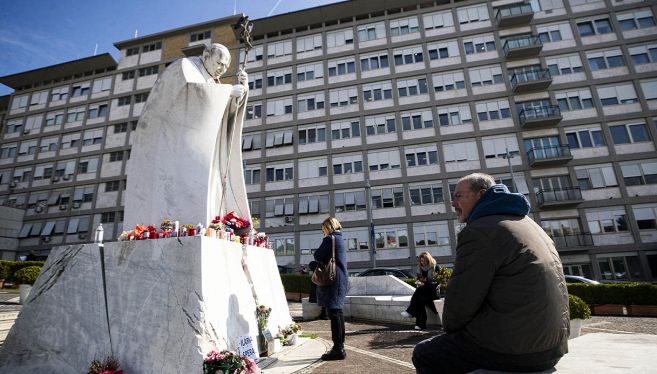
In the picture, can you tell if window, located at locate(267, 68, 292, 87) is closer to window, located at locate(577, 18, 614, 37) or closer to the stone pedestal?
window, located at locate(577, 18, 614, 37)

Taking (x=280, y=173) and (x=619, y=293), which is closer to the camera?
(x=619, y=293)

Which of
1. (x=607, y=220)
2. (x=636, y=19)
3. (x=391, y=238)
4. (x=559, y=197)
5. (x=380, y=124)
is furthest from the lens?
(x=380, y=124)

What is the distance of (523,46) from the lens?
29.0 m

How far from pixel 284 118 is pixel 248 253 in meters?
28.6

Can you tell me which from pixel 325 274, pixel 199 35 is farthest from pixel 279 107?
pixel 325 274

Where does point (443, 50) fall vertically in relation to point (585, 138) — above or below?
above

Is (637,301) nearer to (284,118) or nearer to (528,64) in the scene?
(528,64)

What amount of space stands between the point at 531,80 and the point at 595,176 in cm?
933

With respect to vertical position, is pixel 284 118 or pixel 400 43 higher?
pixel 400 43

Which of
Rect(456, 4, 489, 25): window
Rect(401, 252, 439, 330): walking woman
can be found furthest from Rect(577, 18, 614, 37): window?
Rect(401, 252, 439, 330): walking woman

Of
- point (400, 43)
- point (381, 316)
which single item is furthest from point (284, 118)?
point (381, 316)

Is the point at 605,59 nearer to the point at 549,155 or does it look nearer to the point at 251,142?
the point at 549,155

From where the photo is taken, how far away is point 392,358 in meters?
5.12

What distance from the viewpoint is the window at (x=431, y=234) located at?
26833 mm
